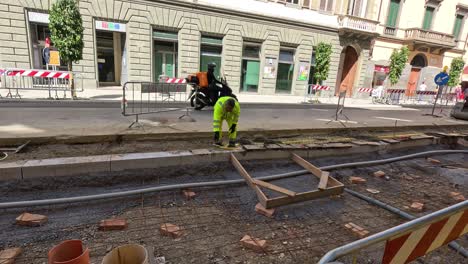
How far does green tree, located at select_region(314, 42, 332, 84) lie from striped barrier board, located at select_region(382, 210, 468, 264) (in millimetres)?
17361

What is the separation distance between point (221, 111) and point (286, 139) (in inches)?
86.7

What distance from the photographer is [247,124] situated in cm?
803

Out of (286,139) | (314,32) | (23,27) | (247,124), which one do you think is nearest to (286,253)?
(286,139)

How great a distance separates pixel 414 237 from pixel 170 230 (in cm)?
227

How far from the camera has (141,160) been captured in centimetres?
457

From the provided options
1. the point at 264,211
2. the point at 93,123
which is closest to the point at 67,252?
the point at 264,211

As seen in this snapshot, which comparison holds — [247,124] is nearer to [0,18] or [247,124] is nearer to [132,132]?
[132,132]

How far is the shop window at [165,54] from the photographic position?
630 inches

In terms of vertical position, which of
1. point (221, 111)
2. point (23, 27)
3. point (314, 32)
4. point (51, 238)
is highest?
point (314, 32)

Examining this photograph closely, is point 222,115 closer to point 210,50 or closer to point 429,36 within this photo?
point 210,50

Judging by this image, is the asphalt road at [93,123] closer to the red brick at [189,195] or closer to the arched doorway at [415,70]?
the red brick at [189,195]

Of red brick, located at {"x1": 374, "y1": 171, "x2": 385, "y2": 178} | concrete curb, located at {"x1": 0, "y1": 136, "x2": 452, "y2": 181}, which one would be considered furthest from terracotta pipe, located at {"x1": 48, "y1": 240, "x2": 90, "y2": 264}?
red brick, located at {"x1": 374, "y1": 171, "x2": 385, "y2": 178}

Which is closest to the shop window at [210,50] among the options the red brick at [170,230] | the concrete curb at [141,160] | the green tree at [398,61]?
the concrete curb at [141,160]

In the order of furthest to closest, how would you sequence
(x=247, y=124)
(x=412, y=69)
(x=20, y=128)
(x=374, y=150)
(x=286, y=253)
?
(x=412, y=69), (x=247, y=124), (x=374, y=150), (x=20, y=128), (x=286, y=253)
